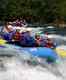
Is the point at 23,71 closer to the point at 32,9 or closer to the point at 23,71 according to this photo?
the point at 23,71

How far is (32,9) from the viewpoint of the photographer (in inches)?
1769

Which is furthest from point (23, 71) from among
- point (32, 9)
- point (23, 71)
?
point (32, 9)

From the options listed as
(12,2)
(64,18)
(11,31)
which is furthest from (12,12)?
(11,31)

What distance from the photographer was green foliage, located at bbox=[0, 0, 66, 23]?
4160 centimetres

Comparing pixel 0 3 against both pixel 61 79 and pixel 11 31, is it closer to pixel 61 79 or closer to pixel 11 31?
pixel 11 31

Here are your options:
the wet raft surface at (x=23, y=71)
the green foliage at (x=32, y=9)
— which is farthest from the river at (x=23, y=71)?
the green foliage at (x=32, y=9)

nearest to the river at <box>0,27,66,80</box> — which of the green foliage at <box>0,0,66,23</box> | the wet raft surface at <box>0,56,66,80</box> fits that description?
the wet raft surface at <box>0,56,66,80</box>

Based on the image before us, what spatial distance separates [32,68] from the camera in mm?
9430

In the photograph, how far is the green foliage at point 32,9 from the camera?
41.6 m

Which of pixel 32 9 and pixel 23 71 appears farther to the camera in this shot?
pixel 32 9

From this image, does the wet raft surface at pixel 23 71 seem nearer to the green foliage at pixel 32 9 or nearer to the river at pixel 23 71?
the river at pixel 23 71

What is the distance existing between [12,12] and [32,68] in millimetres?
34634

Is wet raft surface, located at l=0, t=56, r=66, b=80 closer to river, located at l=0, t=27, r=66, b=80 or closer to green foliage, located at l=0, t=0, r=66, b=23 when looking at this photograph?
river, located at l=0, t=27, r=66, b=80

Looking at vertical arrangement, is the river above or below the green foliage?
above
